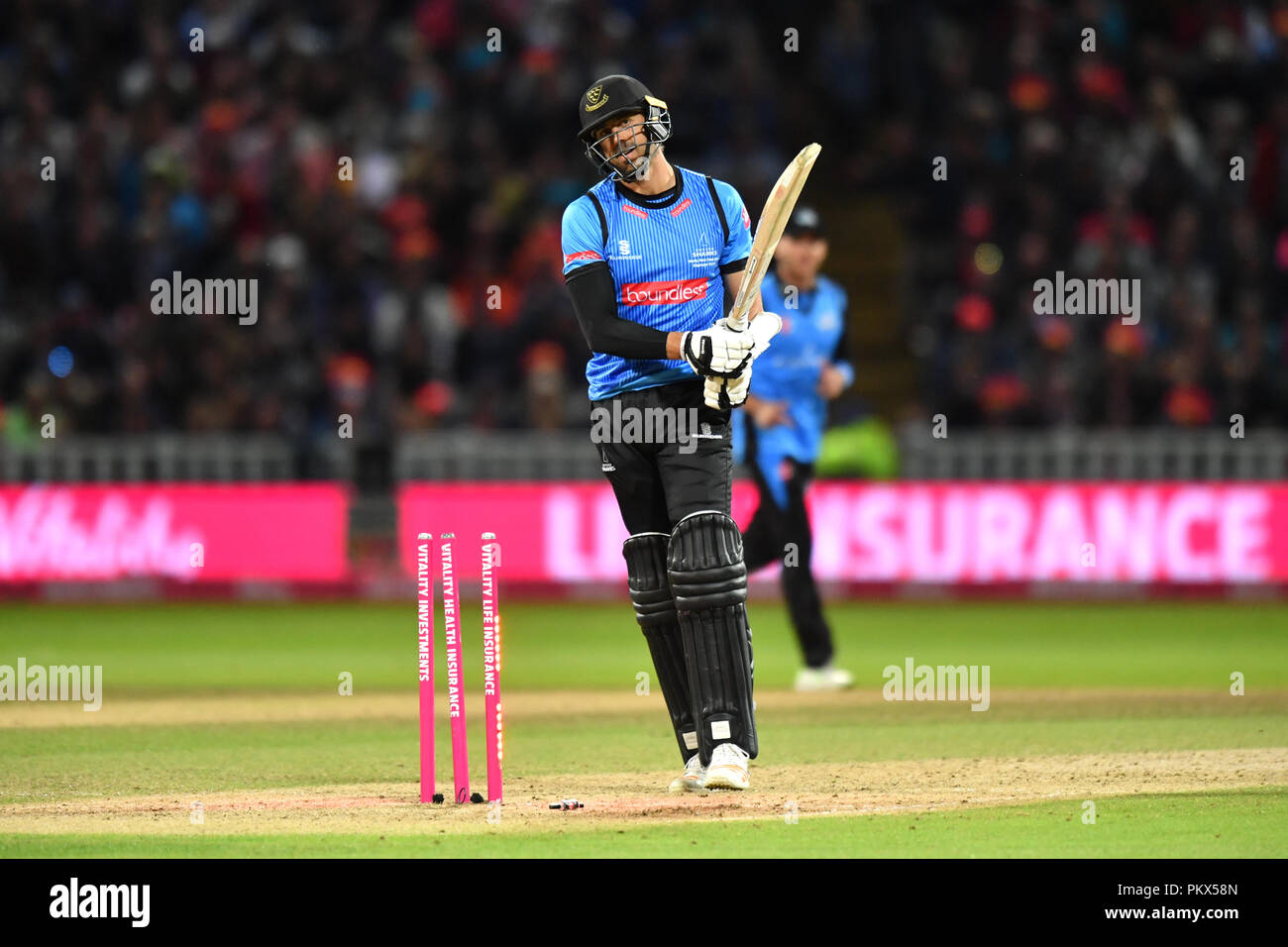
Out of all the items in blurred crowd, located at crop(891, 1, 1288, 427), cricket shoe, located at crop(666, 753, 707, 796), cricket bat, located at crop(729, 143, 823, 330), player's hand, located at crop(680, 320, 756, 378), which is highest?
blurred crowd, located at crop(891, 1, 1288, 427)

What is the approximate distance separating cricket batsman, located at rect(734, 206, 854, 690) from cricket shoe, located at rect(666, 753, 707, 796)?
415 cm

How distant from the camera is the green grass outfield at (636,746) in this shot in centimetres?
728

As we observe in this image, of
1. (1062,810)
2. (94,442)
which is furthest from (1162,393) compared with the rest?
(1062,810)

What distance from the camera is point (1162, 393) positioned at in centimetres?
2028

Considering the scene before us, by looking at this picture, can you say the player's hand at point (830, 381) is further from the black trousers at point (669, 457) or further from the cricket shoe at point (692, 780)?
the cricket shoe at point (692, 780)

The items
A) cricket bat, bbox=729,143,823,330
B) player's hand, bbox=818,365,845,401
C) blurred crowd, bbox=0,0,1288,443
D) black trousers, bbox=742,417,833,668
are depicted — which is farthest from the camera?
blurred crowd, bbox=0,0,1288,443

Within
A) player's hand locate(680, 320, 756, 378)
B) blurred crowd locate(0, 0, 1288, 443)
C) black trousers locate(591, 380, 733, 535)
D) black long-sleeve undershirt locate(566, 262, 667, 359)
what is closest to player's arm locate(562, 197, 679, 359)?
black long-sleeve undershirt locate(566, 262, 667, 359)

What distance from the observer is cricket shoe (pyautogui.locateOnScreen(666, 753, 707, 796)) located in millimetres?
8211

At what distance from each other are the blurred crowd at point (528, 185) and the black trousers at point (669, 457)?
1212 cm

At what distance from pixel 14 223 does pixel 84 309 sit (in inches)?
51.3

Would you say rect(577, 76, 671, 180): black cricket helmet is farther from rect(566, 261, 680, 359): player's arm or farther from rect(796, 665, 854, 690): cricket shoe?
rect(796, 665, 854, 690): cricket shoe

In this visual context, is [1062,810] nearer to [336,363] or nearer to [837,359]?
[837,359]

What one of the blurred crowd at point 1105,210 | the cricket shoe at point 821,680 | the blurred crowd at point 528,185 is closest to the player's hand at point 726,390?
the cricket shoe at point 821,680
